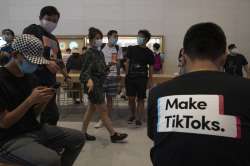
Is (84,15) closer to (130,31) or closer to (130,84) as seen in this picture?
(130,31)

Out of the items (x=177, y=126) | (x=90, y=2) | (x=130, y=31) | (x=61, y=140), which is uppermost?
(x=90, y=2)

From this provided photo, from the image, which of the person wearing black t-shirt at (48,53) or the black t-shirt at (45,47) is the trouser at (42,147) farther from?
the black t-shirt at (45,47)

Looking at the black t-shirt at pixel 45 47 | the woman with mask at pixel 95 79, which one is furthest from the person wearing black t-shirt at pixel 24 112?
the woman with mask at pixel 95 79

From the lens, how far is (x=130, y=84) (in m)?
5.08

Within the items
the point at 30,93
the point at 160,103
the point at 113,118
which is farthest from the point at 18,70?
the point at 113,118

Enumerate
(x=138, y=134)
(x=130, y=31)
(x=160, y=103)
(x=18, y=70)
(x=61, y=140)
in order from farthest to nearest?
(x=130, y=31) < (x=138, y=134) < (x=61, y=140) < (x=18, y=70) < (x=160, y=103)

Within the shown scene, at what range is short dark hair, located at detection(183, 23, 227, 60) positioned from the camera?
1.41 metres

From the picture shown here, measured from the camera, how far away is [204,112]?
1.32 metres

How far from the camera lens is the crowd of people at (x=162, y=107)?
130 centimetres

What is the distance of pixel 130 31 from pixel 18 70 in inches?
301

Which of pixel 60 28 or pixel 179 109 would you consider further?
pixel 60 28

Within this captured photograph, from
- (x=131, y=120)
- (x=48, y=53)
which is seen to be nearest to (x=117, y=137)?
(x=131, y=120)

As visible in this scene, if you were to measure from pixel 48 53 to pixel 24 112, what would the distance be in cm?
128

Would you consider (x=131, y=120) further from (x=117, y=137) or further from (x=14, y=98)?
(x=14, y=98)
